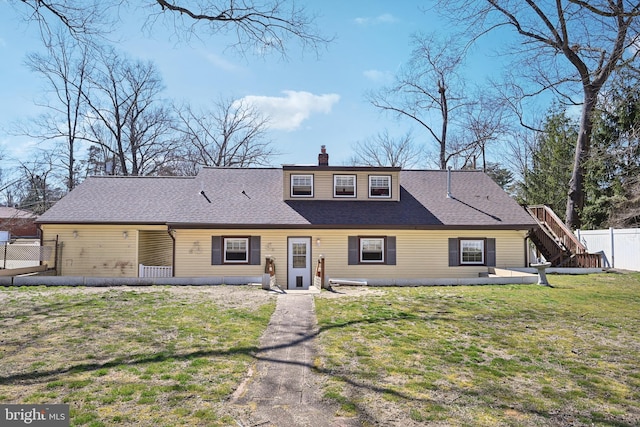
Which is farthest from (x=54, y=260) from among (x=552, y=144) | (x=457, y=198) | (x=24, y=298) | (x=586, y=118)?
(x=552, y=144)

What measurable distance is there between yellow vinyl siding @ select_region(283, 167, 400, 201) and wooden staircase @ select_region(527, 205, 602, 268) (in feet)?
21.3

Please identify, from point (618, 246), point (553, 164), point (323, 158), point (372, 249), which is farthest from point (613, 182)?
point (323, 158)

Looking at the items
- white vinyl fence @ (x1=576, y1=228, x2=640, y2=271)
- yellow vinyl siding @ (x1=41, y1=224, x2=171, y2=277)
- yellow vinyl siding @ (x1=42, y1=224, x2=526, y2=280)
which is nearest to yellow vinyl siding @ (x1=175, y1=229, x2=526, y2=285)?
yellow vinyl siding @ (x1=42, y1=224, x2=526, y2=280)

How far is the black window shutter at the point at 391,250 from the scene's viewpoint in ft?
52.4

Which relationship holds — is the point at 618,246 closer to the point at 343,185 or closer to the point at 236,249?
the point at 343,185

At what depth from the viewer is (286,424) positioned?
3904mm

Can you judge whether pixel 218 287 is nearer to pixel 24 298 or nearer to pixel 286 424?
pixel 24 298

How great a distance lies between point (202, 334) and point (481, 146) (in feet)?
107

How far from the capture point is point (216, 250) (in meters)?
15.6

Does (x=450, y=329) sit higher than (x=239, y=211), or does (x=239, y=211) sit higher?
(x=239, y=211)

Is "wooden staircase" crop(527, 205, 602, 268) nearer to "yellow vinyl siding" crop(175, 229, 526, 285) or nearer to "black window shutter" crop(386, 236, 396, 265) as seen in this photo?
"yellow vinyl siding" crop(175, 229, 526, 285)

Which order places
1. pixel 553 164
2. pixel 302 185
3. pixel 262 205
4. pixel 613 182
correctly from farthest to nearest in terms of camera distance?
pixel 553 164
pixel 613 182
pixel 302 185
pixel 262 205

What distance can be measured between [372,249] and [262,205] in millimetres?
5197

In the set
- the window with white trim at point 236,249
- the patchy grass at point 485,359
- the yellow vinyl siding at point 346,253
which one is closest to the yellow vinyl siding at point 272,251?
the yellow vinyl siding at point 346,253
